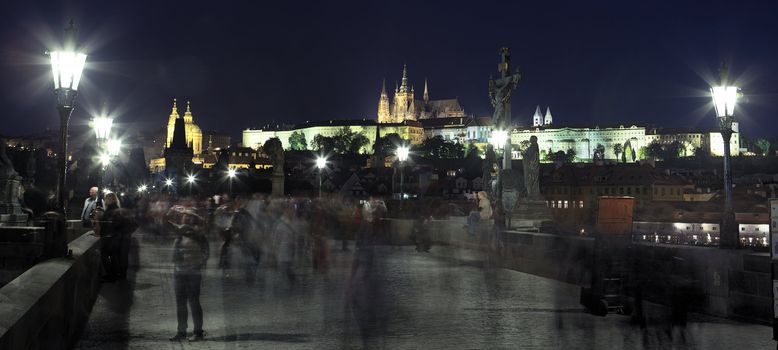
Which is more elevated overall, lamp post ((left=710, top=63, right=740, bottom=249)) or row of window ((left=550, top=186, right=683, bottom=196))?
row of window ((left=550, top=186, right=683, bottom=196))

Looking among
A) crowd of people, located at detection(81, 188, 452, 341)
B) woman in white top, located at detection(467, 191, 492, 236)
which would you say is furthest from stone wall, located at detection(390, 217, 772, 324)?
woman in white top, located at detection(467, 191, 492, 236)

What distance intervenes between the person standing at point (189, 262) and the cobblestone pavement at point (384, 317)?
257 millimetres

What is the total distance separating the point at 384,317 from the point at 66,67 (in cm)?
693

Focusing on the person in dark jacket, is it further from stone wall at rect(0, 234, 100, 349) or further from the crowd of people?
stone wall at rect(0, 234, 100, 349)

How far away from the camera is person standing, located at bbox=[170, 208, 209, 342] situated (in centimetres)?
966

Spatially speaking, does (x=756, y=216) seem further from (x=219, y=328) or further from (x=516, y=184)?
(x=219, y=328)

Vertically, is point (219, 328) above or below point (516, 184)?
below

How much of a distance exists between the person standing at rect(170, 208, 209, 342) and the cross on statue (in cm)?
1860

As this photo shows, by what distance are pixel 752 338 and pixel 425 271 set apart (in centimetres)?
968

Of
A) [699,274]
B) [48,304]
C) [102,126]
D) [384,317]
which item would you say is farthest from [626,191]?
[48,304]

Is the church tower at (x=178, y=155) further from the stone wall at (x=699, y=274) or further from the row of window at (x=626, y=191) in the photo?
the stone wall at (x=699, y=274)

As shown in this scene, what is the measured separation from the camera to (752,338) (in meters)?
9.83

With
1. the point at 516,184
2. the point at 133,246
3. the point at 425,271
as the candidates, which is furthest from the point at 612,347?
the point at 133,246

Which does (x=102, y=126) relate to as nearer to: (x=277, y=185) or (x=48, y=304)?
(x=277, y=185)
